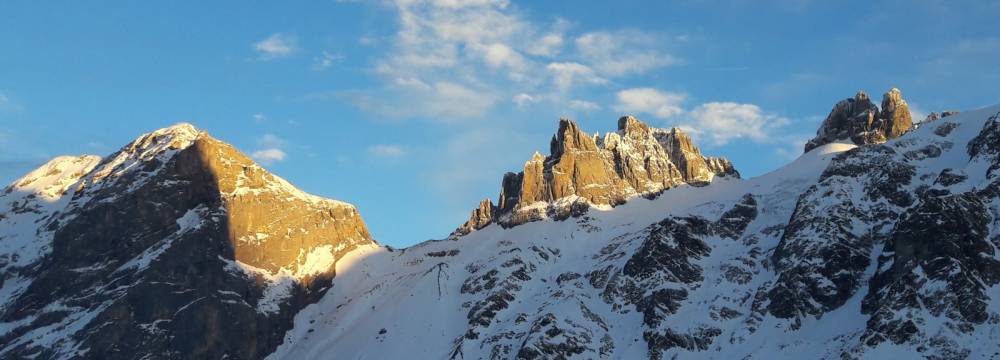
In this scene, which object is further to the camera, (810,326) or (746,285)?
(746,285)

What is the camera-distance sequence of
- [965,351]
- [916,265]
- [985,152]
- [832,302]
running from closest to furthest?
1. [965,351]
2. [916,265]
3. [832,302]
4. [985,152]

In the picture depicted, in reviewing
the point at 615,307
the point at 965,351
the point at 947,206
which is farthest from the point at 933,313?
the point at 615,307

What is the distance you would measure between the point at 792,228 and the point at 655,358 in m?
33.5

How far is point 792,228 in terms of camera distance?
636ft

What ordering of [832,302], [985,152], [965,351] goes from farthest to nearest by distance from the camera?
[985,152] → [832,302] → [965,351]

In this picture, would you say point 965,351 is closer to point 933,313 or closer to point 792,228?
point 933,313

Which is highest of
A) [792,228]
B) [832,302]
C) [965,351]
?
[792,228]

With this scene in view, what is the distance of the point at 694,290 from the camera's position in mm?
194500

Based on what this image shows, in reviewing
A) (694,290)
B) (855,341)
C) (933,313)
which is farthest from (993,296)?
(694,290)

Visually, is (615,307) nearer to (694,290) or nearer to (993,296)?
(694,290)

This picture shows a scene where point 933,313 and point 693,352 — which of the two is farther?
point 693,352

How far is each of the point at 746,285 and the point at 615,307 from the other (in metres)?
21.7

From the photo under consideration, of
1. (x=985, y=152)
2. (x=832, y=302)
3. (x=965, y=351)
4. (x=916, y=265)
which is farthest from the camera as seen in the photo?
(x=985, y=152)

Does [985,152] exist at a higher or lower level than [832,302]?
higher
